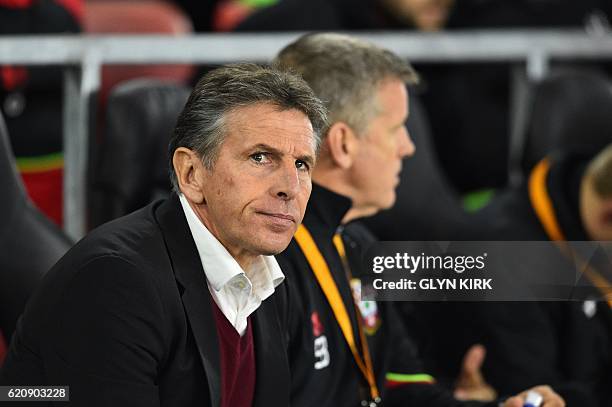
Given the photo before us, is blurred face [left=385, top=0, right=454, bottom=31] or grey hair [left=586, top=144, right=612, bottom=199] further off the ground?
blurred face [left=385, top=0, right=454, bottom=31]

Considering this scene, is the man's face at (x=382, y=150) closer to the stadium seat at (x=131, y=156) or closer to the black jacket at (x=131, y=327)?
the black jacket at (x=131, y=327)

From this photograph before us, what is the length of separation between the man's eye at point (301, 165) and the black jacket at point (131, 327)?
15 cm

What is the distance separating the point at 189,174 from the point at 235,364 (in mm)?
221

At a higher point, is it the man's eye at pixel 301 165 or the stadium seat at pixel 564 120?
the stadium seat at pixel 564 120

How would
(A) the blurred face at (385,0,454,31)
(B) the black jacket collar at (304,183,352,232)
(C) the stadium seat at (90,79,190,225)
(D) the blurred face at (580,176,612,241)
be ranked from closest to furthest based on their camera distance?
(B) the black jacket collar at (304,183,352,232) → (D) the blurred face at (580,176,612,241) → (C) the stadium seat at (90,79,190,225) → (A) the blurred face at (385,0,454,31)

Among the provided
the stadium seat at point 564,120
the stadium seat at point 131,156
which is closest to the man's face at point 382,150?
the stadium seat at point 131,156

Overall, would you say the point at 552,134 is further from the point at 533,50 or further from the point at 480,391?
the point at 480,391

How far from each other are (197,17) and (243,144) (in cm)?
271

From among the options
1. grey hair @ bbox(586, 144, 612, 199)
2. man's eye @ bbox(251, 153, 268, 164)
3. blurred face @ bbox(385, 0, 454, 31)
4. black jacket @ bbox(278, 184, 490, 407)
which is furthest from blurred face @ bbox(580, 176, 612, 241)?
blurred face @ bbox(385, 0, 454, 31)

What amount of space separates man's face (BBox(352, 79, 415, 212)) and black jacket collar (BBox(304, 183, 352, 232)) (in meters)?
0.09

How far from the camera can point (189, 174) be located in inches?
51.0

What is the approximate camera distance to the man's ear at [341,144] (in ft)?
5.52

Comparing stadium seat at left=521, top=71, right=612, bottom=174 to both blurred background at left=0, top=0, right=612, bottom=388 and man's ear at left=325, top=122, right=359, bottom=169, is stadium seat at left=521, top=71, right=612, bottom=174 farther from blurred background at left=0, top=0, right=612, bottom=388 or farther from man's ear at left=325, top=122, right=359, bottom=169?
man's ear at left=325, top=122, right=359, bottom=169

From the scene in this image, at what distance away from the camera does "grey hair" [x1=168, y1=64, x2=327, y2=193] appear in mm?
1266
